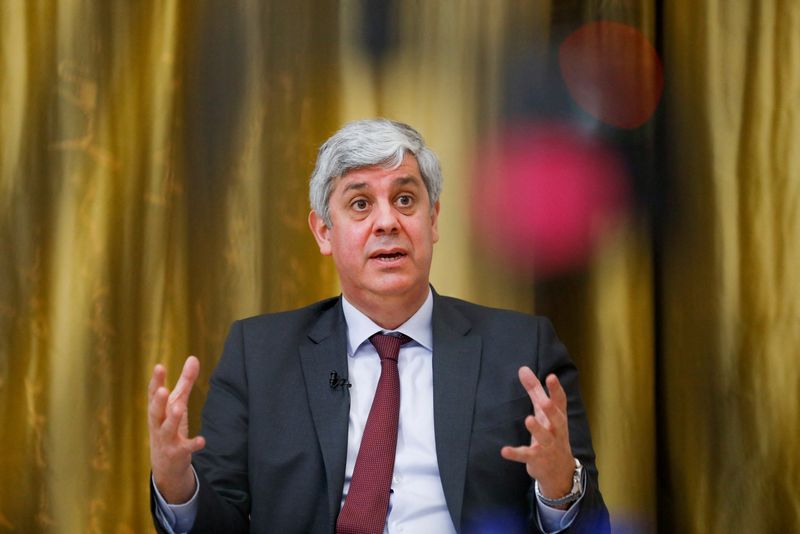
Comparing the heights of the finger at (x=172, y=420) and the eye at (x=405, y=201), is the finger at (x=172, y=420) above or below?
below

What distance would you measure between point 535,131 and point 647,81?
395 mm

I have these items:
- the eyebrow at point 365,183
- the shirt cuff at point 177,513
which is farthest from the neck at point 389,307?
the shirt cuff at point 177,513

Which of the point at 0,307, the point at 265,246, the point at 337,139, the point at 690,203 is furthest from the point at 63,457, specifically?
the point at 690,203

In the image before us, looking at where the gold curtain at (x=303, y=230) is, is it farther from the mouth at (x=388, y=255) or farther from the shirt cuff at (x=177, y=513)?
the shirt cuff at (x=177, y=513)

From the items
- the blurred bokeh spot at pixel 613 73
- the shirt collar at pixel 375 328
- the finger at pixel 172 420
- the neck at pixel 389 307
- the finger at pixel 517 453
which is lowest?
the finger at pixel 517 453

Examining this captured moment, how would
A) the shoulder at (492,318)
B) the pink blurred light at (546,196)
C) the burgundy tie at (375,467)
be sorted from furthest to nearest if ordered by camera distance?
the pink blurred light at (546,196)
the shoulder at (492,318)
the burgundy tie at (375,467)

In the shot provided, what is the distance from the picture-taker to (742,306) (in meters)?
2.81

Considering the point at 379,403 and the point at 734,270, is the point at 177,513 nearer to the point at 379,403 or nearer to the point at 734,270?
the point at 379,403

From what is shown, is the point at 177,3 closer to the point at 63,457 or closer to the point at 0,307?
the point at 0,307

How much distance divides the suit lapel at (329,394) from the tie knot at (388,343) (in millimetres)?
78

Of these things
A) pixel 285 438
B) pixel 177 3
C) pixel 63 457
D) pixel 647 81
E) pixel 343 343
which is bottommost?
pixel 63 457

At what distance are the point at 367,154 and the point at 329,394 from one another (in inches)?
22.8

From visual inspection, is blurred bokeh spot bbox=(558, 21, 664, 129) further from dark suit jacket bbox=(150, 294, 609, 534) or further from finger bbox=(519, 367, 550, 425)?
finger bbox=(519, 367, 550, 425)

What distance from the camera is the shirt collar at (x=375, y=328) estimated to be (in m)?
2.22
